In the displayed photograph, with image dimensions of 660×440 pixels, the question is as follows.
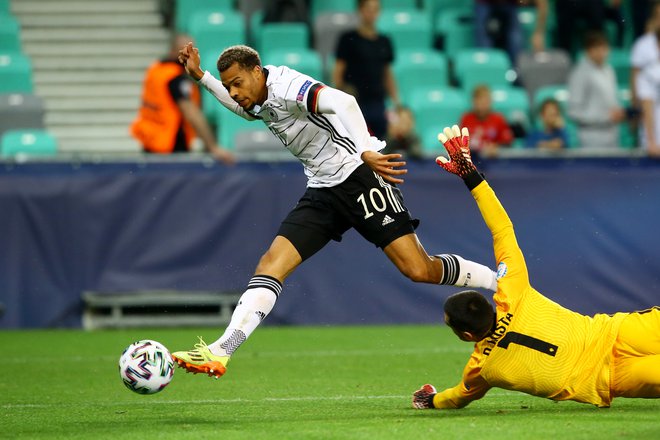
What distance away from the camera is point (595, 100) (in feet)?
44.0

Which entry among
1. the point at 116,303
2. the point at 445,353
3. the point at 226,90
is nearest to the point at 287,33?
the point at 116,303

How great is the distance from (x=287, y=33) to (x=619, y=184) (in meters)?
4.83

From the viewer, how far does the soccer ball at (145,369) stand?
652 centimetres

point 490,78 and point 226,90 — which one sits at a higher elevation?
point 226,90

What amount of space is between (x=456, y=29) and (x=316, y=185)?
28.9ft

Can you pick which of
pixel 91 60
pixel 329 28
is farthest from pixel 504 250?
pixel 91 60

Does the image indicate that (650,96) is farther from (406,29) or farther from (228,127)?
(228,127)

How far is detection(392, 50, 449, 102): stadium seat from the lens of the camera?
15016 millimetres

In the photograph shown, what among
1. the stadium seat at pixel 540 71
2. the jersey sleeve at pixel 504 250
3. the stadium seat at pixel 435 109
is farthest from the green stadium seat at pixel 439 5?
the jersey sleeve at pixel 504 250

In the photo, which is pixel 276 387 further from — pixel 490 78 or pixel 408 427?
pixel 490 78

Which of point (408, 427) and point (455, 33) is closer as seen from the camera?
point (408, 427)

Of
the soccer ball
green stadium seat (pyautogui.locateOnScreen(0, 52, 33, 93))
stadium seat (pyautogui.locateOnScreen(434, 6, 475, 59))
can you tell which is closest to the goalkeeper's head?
the soccer ball

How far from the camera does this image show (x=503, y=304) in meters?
6.36

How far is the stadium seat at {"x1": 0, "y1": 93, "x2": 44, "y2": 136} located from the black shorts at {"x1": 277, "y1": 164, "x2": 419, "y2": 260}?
21.4 ft
